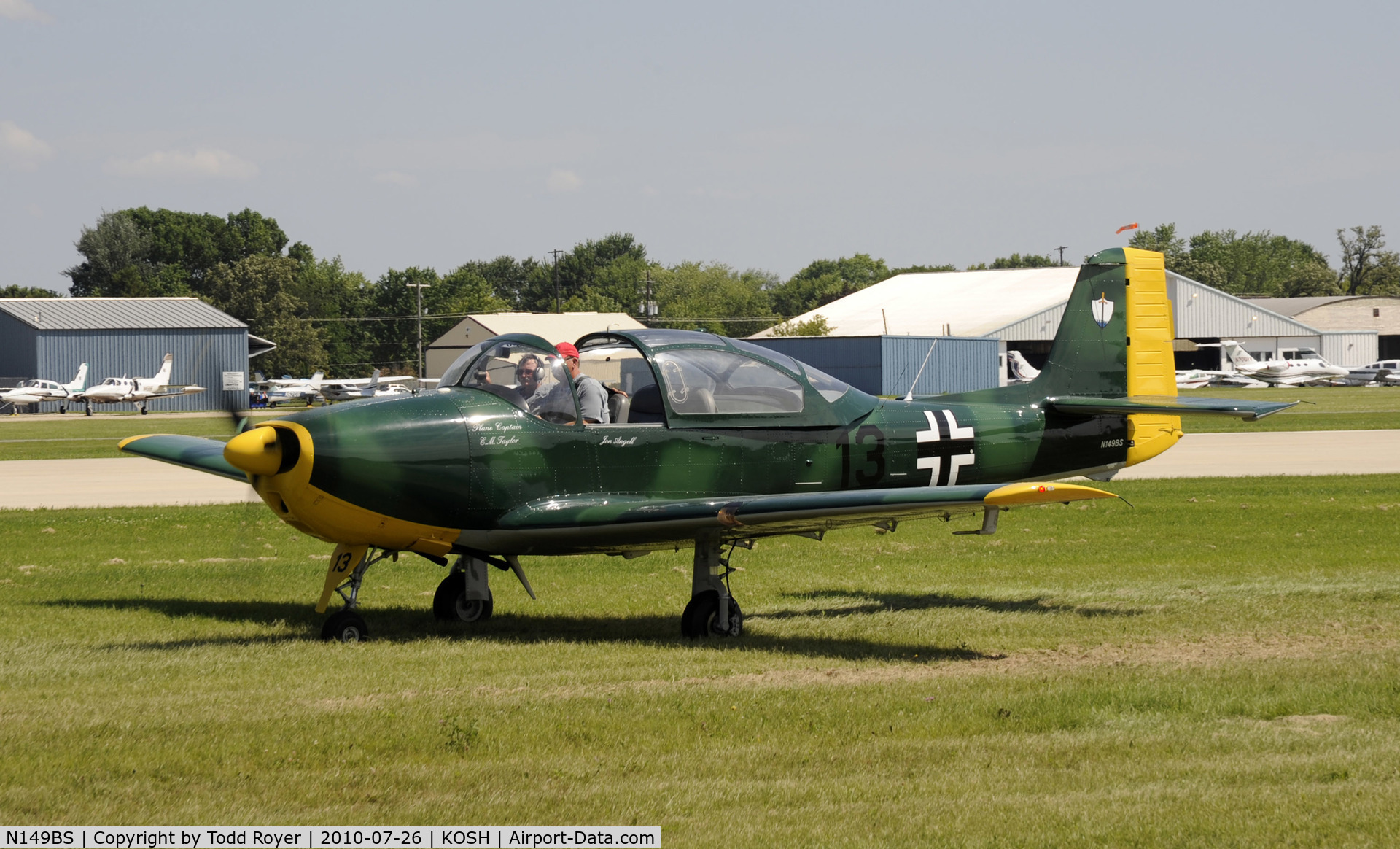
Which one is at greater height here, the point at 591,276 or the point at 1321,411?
the point at 591,276

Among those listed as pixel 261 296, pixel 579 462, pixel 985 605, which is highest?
pixel 261 296

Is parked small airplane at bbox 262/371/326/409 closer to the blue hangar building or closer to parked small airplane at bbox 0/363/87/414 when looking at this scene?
the blue hangar building

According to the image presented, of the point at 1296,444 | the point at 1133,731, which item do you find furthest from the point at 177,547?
the point at 1296,444

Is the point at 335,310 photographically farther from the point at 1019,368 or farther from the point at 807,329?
the point at 1019,368

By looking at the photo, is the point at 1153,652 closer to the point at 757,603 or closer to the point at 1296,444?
the point at 757,603

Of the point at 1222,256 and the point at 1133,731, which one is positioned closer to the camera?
the point at 1133,731

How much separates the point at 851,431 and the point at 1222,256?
630 ft

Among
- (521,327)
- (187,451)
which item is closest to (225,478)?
(187,451)

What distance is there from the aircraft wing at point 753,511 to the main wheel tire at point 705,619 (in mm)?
561

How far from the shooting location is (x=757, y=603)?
1244 cm

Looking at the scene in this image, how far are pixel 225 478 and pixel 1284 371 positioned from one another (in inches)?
2877

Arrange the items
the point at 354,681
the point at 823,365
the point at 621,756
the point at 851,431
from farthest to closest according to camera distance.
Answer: the point at 823,365
the point at 851,431
the point at 354,681
the point at 621,756

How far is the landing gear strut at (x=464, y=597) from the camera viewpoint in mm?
11516

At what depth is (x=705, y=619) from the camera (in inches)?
415
